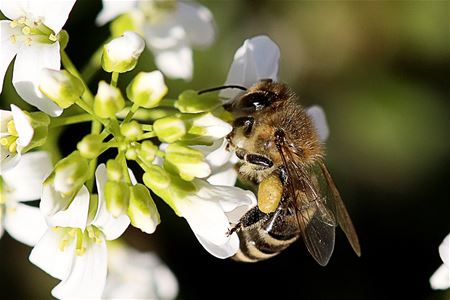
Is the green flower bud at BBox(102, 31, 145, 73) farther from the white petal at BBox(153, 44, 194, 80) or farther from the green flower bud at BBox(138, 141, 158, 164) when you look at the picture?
the white petal at BBox(153, 44, 194, 80)

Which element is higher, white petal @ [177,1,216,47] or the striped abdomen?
white petal @ [177,1,216,47]

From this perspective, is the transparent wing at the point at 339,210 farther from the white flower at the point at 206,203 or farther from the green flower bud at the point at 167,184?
the green flower bud at the point at 167,184

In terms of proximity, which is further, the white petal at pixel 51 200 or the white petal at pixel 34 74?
the white petal at pixel 34 74

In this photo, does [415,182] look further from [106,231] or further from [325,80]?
[106,231]

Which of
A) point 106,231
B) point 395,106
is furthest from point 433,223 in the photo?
point 106,231

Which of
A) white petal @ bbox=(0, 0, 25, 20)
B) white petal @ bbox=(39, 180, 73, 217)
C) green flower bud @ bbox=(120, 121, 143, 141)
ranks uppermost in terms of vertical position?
white petal @ bbox=(0, 0, 25, 20)

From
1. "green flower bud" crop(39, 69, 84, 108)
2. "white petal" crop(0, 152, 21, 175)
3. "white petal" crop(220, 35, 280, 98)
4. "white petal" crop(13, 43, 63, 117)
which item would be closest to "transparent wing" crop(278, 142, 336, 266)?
"white petal" crop(220, 35, 280, 98)

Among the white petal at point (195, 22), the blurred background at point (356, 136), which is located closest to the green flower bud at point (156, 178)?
the white petal at point (195, 22)

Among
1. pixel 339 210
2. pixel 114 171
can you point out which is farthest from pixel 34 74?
pixel 339 210
